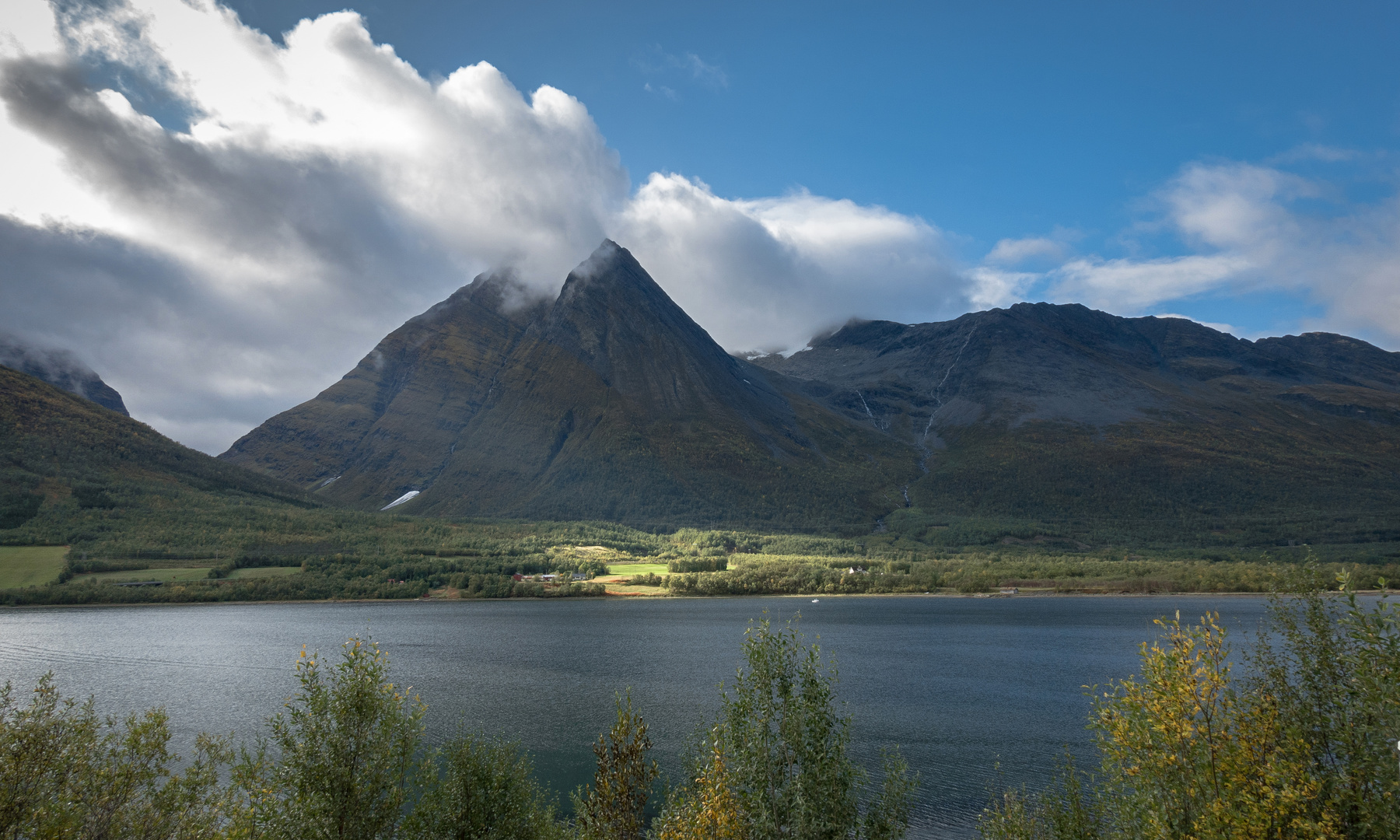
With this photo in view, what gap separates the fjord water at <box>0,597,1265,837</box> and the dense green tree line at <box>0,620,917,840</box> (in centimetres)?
859

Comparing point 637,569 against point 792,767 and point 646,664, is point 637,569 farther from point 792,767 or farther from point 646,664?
point 792,767

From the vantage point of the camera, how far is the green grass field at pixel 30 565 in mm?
151125

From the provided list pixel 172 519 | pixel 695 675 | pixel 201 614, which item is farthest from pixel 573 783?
pixel 172 519

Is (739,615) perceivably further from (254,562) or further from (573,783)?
(254,562)

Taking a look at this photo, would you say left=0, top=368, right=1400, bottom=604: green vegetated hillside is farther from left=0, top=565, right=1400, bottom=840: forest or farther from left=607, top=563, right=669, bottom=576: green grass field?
left=0, top=565, right=1400, bottom=840: forest

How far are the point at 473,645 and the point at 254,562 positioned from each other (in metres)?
104

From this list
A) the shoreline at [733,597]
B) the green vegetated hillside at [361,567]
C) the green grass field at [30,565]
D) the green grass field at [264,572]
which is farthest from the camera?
the green grass field at [264,572]

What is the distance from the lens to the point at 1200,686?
18.0 meters

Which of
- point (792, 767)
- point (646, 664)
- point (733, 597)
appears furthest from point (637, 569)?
point (792, 767)

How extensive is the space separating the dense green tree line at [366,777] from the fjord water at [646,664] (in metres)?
8.59

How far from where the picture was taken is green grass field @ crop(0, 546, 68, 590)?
151125 mm

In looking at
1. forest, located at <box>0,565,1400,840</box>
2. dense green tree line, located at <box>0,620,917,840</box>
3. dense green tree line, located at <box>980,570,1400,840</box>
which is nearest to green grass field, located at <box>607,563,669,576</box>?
forest, located at <box>0,565,1400,840</box>

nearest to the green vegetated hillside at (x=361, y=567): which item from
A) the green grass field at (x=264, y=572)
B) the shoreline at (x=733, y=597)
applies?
the green grass field at (x=264, y=572)

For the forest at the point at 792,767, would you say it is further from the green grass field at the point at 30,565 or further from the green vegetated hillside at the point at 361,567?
the green grass field at the point at 30,565
